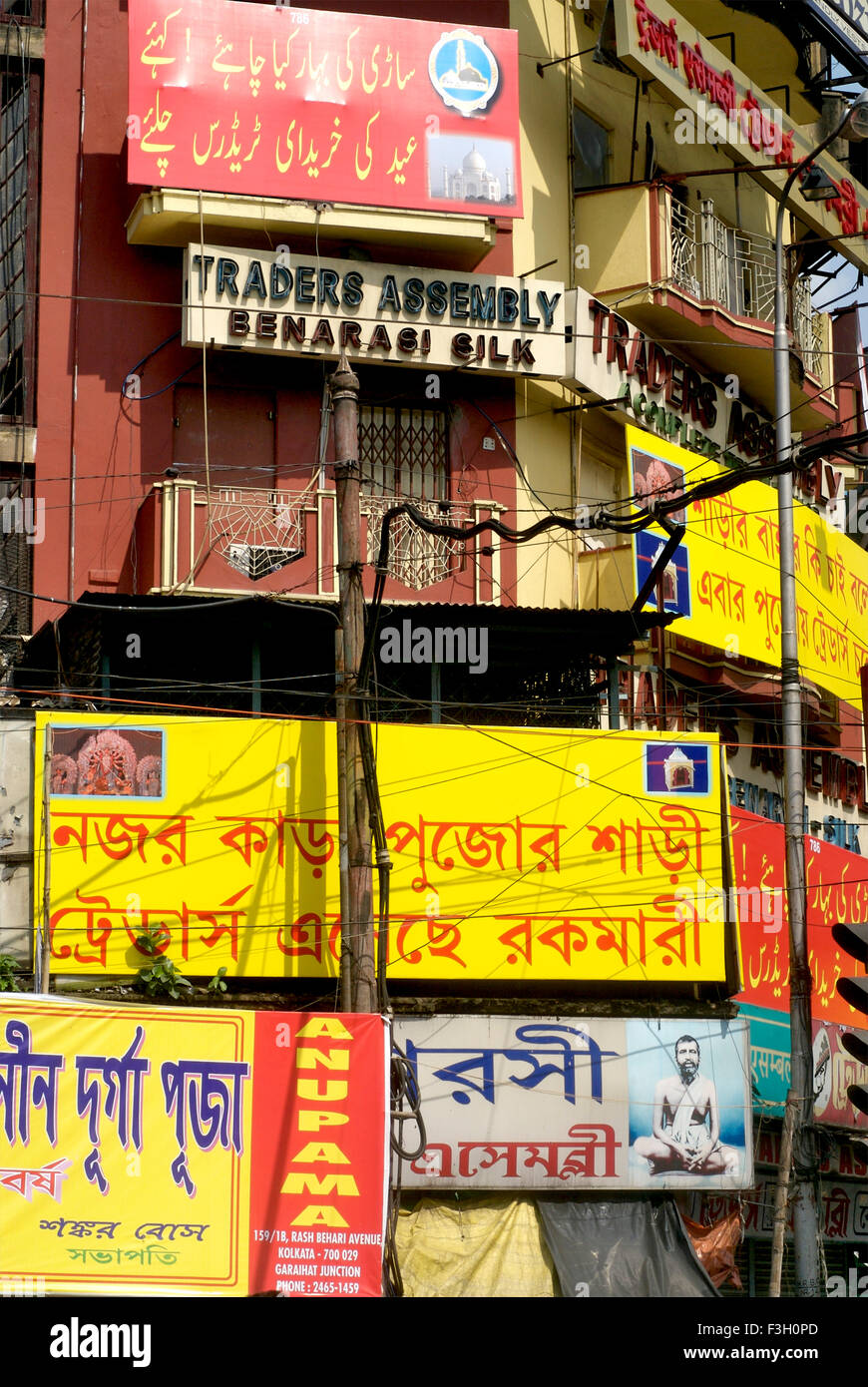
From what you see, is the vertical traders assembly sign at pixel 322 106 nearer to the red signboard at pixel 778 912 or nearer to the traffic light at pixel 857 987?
the red signboard at pixel 778 912

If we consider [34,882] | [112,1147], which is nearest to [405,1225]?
[112,1147]

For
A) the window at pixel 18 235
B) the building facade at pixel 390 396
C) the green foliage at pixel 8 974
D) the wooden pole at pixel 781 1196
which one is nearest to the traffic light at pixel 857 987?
the building facade at pixel 390 396

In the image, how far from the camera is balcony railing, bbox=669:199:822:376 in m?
24.4

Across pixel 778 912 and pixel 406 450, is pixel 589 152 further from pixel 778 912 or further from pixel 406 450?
pixel 778 912

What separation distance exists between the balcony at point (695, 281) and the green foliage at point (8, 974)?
38.0 feet

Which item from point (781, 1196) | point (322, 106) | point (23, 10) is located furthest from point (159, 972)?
point (23, 10)

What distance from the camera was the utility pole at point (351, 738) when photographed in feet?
51.4

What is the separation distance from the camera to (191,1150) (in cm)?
1482

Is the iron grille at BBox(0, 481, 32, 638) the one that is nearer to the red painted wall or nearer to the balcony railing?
the red painted wall

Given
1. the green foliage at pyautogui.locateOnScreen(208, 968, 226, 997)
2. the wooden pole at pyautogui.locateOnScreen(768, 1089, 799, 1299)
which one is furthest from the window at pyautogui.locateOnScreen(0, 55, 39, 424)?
the wooden pole at pyautogui.locateOnScreen(768, 1089, 799, 1299)

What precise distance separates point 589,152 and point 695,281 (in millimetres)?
2189

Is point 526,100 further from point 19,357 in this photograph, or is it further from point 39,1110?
point 39,1110

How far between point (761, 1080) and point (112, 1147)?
8.28 metres

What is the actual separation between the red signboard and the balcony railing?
23.6 ft
